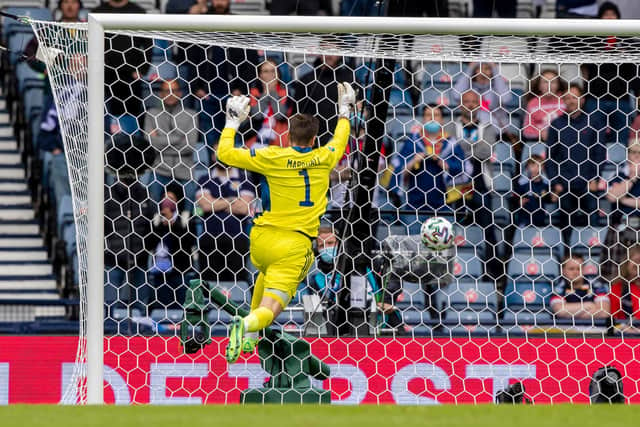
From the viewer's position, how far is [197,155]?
24.1 ft

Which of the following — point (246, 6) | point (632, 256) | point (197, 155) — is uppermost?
point (246, 6)

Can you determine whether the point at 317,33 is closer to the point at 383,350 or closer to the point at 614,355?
the point at 383,350

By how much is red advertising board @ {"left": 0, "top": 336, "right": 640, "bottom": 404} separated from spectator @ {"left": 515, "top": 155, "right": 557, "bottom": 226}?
1094 millimetres

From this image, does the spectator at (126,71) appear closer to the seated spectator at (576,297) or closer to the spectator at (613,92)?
the seated spectator at (576,297)

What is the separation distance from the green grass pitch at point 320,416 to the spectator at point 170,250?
294 cm

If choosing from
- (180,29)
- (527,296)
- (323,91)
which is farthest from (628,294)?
(180,29)

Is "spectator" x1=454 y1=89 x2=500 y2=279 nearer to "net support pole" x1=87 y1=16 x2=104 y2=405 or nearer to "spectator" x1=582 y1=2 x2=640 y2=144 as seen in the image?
"spectator" x1=582 y1=2 x2=640 y2=144

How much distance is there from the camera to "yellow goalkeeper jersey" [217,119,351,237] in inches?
240

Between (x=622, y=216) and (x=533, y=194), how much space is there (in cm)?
59

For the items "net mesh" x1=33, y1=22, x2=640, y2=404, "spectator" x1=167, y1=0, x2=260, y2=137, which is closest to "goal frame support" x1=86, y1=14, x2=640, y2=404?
"net mesh" x1=33, y1=22, x2=640, y2=404

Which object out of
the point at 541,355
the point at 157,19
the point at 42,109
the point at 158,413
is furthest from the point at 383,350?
the point at 42,109

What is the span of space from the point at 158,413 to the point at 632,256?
383cm

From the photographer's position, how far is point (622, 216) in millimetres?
7785

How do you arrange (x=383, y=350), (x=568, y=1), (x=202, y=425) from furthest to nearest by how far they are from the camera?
1. (x=568, y=1)
2. (x=383, y=350)
3. (x=202, y=425)
